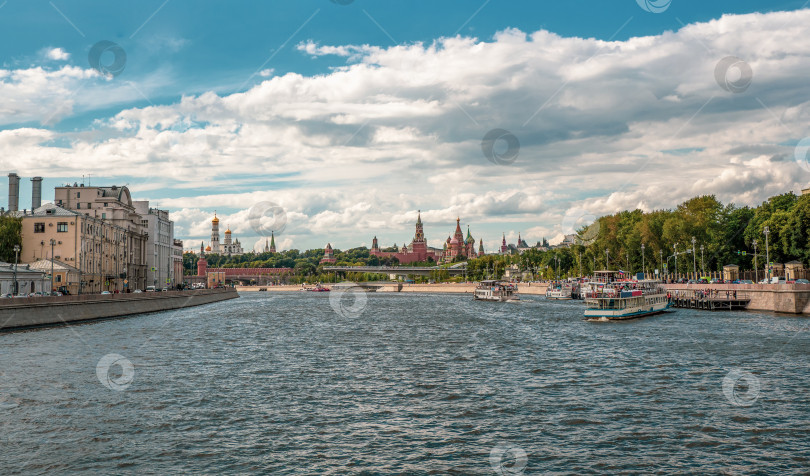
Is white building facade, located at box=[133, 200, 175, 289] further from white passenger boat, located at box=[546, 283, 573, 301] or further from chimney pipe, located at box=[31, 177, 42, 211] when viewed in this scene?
white passenger boat, located at box=[546, 283, 573, 301]

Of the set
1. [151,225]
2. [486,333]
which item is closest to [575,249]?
[151,225]

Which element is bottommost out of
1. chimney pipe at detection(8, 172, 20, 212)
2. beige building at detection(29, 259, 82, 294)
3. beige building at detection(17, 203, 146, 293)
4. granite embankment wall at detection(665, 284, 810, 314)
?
granite embankment wall at detection(665, 284, 810, 314)

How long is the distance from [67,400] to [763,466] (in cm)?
2440

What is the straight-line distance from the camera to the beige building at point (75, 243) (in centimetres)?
9362

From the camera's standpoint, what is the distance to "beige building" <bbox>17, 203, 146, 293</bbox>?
93.6 meters

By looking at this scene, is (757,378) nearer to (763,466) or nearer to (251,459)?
(763,466)

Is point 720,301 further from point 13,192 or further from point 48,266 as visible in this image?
point 13,192

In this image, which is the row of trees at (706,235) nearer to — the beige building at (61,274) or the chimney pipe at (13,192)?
the beige building at (61,274)

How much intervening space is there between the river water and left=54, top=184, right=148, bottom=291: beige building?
70365 millimetres

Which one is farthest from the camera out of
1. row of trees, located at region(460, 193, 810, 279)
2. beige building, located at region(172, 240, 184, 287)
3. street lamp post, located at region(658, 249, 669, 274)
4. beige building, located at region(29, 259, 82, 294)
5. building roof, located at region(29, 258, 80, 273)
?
beige building, located at region(172, 240, 184, 287)

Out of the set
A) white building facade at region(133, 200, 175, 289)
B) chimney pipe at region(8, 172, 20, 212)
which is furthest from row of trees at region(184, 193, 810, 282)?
chimney pipe at region(8, 172, 20, 212)

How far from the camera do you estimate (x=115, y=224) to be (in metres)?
121

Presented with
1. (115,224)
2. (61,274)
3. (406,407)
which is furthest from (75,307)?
(115,224)

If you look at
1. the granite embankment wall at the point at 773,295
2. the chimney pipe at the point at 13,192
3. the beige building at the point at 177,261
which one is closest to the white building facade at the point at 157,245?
the beige building at the point at 177,261
